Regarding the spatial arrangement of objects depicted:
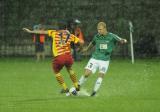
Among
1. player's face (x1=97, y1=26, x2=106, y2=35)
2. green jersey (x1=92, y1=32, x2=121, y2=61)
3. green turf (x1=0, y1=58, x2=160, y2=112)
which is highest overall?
player's face (x1=97, y1=26, x2=106, y2=35)

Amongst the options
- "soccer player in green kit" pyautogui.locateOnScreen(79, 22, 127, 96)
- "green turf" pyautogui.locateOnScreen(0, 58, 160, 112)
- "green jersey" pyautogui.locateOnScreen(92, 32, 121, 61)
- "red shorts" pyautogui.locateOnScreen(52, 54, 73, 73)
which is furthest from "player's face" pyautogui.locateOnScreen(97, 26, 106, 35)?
"green turf" pyautogui.locateOnScreen(0, 58, 160, 112)

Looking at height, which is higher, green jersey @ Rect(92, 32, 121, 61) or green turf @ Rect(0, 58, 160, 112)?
green jersey @ Rect(92, 32, 121, 61)

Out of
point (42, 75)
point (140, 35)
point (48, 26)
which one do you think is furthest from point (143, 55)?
point (42, 75)

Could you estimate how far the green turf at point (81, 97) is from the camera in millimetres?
17141

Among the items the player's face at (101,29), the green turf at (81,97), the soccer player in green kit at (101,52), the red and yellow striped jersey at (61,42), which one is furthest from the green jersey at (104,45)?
the green turf at (81,97)

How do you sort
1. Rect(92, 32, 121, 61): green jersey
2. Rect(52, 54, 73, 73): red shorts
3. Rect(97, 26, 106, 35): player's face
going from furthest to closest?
Rect(92, 32, 121, 61): green jersey < Rect(97, 26, 106, 35): player's face < Rect(52, 54, 73, 73): red shorts

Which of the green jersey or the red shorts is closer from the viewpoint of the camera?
the red shorts

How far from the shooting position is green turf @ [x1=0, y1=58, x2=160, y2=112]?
17141mm

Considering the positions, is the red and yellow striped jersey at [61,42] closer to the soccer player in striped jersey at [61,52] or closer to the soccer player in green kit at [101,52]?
the soccer player in striped jersey at [61,52]

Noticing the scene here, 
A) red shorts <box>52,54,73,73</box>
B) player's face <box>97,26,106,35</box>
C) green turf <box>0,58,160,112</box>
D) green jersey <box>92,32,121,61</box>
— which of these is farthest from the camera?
green jersey <box>92,32,121,61</box>

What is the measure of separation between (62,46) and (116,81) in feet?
16.3

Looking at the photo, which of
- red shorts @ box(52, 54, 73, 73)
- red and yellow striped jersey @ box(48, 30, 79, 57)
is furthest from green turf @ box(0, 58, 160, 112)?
red and yellow striped jersey @ box(48, 30, 79, 57)

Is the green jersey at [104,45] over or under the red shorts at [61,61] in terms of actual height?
over

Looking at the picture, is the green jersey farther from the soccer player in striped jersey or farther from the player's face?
the soccer player in striped jersey
